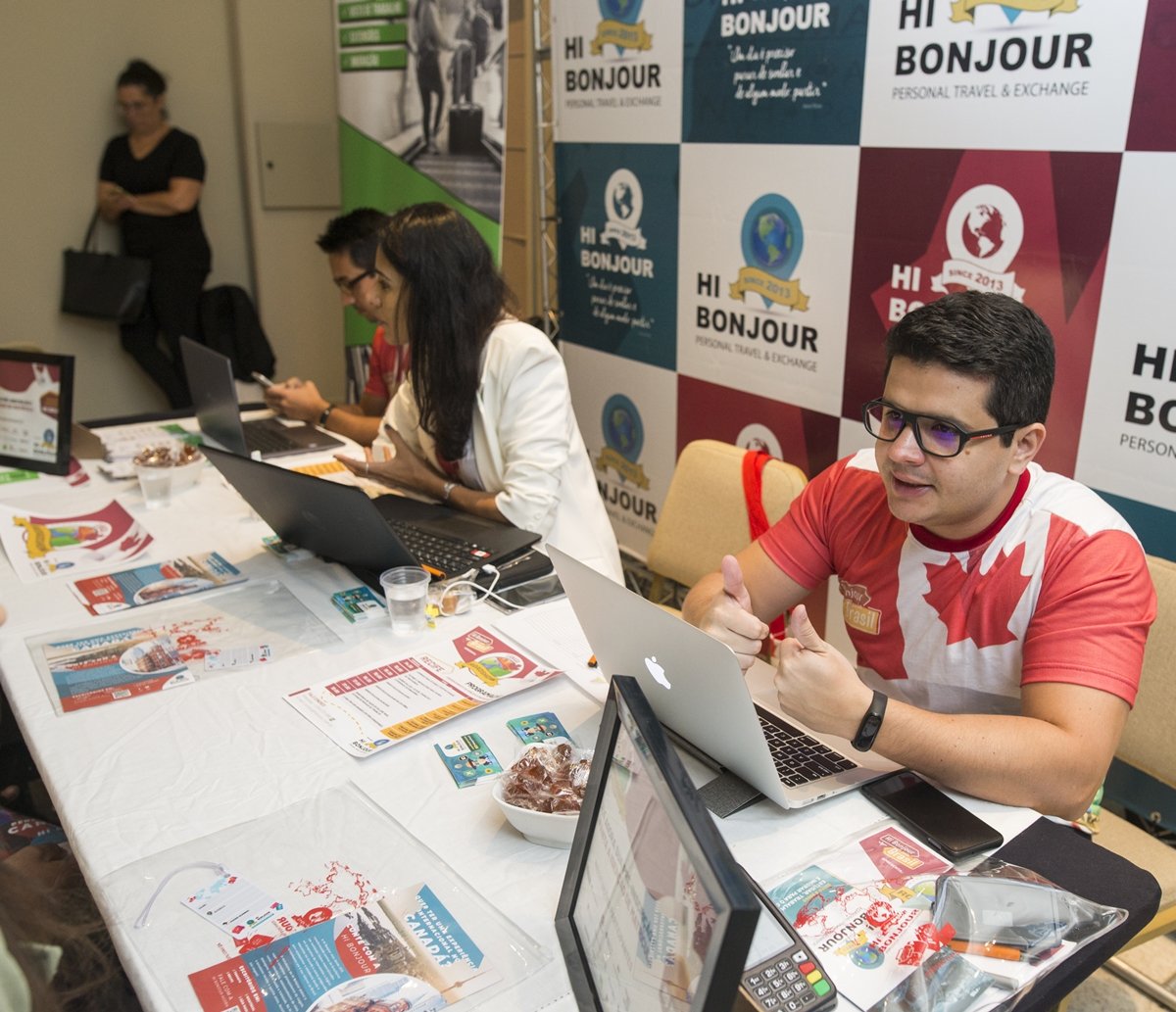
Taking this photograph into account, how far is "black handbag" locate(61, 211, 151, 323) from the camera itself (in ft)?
14.8

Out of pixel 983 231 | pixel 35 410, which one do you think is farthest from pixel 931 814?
pixel 35 410

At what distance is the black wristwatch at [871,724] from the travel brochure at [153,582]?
1149 millimetres

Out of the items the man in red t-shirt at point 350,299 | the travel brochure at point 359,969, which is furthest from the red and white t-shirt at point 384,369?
the travel brochure at point 359,969

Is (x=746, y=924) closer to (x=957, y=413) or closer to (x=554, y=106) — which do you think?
(x=957, y=413)

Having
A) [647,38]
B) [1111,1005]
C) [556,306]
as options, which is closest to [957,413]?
[1111,1005]

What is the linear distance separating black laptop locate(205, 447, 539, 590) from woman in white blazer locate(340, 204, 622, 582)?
17cm

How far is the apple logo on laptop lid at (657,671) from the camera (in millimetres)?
1146

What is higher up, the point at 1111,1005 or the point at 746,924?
the point at 746,924

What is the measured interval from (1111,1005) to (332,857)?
5.12ft

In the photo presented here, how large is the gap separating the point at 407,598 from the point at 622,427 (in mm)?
1890

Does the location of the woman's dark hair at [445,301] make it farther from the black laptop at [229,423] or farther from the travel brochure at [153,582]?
the travel brochure at [153,582]

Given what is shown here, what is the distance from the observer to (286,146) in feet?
16.1

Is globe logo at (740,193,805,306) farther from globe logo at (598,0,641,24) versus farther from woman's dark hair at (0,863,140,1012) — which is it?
woman's dark hair at (0,863,140,1012)

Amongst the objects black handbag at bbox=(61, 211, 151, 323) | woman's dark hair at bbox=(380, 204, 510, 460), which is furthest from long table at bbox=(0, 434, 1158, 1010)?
black handbag at bbox=(61, 211, 151, 323)
